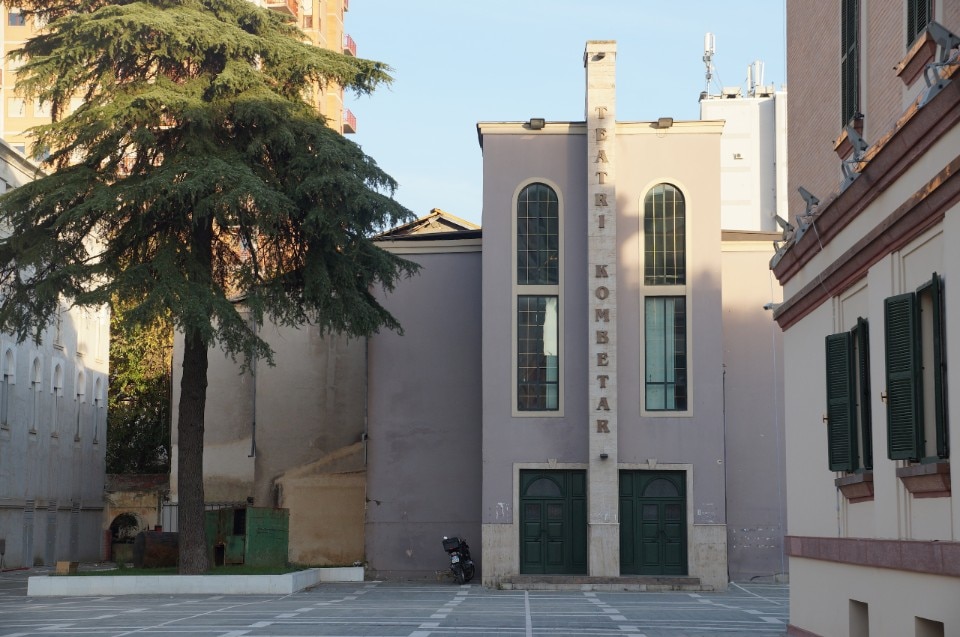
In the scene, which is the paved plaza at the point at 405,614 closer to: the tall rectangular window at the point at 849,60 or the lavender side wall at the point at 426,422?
the lavender side wall at the point at 426,422

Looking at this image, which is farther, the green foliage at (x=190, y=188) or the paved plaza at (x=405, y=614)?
the green foliage at (x=190, y=188)

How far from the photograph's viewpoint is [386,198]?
1208 inches

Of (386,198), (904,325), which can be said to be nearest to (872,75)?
(904,325)

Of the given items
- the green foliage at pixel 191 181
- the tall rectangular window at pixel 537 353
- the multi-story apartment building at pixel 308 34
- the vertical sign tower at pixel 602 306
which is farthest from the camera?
the multi-story apartment building at pixel 308 34

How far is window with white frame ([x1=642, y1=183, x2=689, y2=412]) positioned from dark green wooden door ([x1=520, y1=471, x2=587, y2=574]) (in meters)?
2.81

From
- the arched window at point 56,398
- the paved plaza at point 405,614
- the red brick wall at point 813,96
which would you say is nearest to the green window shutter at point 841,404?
the red brick wall at point 813,96

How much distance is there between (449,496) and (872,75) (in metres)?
24.1

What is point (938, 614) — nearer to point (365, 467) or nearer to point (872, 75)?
point (872, 75)

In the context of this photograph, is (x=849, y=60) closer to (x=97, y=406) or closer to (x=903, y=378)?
(x=903, y=378)

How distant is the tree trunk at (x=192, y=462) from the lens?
3017 cm

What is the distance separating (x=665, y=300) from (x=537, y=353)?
11.2 feet

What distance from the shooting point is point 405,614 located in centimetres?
2298

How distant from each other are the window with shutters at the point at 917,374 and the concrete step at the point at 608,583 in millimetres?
20817

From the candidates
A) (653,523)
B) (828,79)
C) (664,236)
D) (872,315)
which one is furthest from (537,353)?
(872,315)
